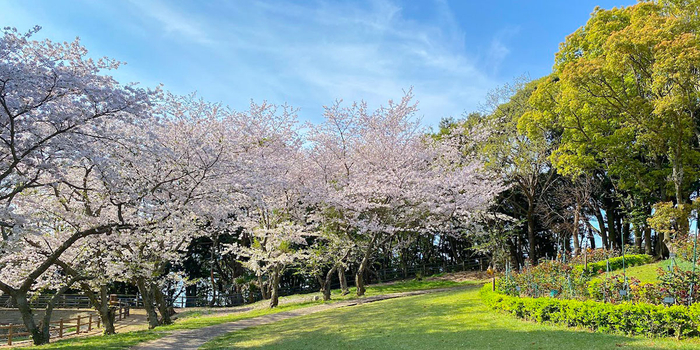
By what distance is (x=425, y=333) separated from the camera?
8500 millimetres

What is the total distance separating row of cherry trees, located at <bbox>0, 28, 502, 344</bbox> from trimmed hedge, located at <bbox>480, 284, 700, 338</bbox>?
732 centimetres

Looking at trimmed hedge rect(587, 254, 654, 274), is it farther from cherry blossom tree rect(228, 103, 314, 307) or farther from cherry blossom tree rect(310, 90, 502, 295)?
cherry blossom tree rect(228, 103, 314, 307)

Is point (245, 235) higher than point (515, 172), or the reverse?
point (515, 172)

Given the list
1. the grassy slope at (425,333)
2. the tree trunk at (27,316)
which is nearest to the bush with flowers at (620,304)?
the grassy slope at (425,333)

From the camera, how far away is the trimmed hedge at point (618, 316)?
21.2 feet

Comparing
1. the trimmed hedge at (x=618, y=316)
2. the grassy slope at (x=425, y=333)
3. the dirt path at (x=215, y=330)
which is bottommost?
the dirt path at (x=215, y=330)

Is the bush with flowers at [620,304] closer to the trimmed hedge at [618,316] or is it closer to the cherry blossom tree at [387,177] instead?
the trimmed hedge at [618,316]

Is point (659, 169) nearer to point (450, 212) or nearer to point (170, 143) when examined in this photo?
point (450, 212)

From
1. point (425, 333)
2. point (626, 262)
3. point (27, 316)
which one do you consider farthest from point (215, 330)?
point (626, 262)

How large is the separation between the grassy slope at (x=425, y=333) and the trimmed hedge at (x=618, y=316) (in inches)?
9.2

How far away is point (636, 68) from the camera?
16750mm

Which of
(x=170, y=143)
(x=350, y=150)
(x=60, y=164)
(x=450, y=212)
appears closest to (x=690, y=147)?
(x=450, y=212)

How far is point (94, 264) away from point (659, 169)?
22823 mm

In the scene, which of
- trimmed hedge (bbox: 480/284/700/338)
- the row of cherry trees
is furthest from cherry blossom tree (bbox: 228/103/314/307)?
trimmed hedge (bbox: 480/284/700/338)
